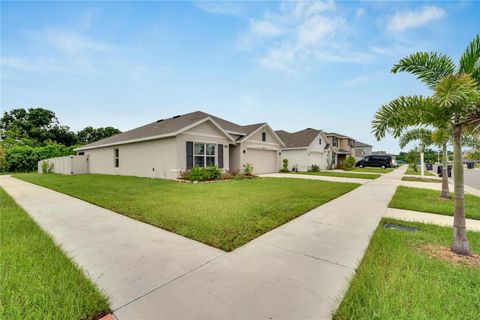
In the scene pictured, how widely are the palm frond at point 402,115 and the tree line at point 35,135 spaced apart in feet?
114

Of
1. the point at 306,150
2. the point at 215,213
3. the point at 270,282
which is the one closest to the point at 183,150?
the point at 215,213

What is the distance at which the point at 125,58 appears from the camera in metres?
13.3

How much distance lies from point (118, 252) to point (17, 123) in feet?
167

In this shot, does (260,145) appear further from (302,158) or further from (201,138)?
(201,138)

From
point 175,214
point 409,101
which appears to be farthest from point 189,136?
point 409,101

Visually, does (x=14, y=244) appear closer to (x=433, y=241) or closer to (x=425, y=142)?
(x=433, y=241)

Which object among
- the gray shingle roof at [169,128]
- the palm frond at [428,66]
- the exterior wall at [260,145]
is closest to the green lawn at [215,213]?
the palm frond at [428,66]

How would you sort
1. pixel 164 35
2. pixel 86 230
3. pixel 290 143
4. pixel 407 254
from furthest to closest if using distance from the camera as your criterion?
pixel 290 143 → pixel 164 35 → pixel 86 230 → pixel 407 254

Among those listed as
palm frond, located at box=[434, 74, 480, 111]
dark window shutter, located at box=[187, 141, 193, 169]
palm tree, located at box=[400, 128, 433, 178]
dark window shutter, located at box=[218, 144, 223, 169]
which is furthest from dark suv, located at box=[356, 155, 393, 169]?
palm frond, located at box=[434, 74, 480, 111]

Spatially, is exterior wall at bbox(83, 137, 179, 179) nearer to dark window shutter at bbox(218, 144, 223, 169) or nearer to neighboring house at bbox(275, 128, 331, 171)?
dark window shutter at bbox(218, 144, 223, 169)

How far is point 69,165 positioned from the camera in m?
20.7

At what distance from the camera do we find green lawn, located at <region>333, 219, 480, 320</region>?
2.07 m

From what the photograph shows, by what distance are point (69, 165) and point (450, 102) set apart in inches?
1064

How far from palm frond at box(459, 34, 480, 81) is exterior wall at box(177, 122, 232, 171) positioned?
1238cm
